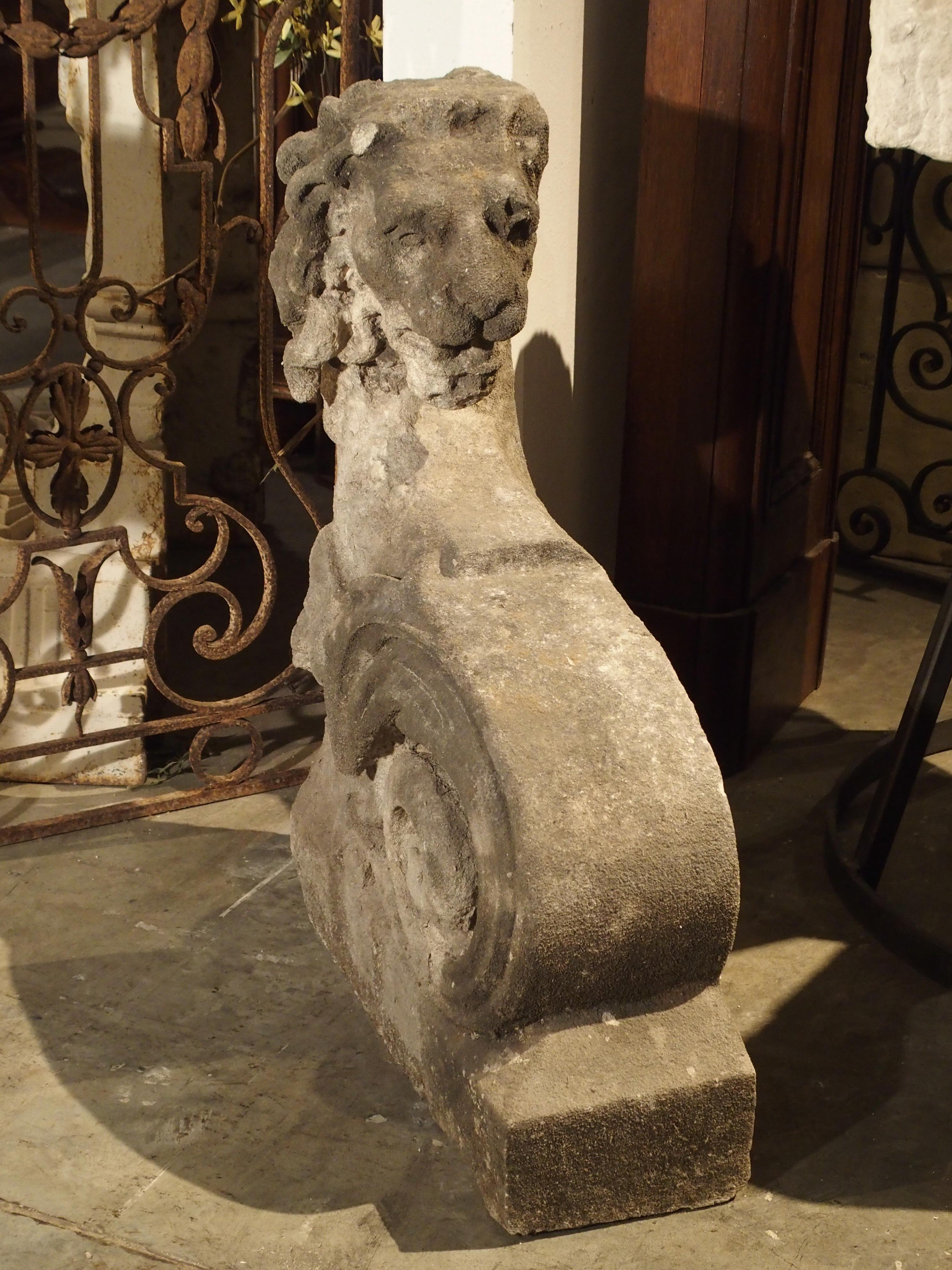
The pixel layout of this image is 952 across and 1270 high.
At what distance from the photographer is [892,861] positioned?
10.0 ft

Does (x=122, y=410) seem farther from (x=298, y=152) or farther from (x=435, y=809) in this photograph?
(x=435, y=809)

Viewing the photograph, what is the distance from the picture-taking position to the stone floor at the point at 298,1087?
205 centimetres

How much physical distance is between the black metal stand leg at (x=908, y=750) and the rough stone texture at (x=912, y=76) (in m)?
0.92

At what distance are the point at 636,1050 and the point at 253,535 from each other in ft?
4.97

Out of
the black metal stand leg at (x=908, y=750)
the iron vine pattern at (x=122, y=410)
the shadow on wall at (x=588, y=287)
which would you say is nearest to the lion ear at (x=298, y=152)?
the iron vine pattern at (x=122, y=410)

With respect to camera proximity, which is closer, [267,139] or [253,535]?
[267,139]

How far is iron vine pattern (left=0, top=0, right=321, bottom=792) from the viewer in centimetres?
281

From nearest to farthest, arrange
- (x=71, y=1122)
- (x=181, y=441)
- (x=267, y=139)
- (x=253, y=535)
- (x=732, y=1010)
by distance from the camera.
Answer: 1. (x=71, y=1122)
2. (x=732, y=1010)
3. (x=267, y=139)
4. (x=253, y=535)
5. (x=181, y=441)

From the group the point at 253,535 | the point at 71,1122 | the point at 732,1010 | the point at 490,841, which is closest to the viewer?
the point at 490,841

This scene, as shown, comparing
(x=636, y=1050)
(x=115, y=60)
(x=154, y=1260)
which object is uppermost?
(x=115, y=60)

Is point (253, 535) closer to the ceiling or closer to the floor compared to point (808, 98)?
closer to the floor

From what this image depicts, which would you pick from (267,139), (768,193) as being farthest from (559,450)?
(267,139)

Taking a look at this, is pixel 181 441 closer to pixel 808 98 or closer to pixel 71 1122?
pixel 808 98

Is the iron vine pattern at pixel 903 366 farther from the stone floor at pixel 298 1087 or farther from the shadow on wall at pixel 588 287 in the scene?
the stone floor at pixel 298 1087
